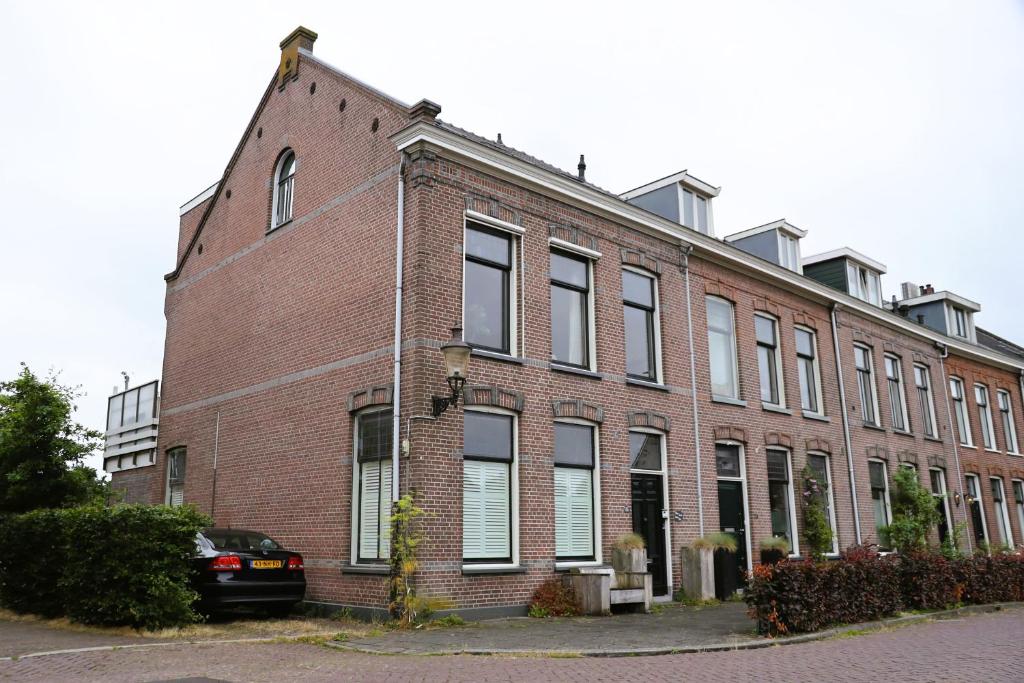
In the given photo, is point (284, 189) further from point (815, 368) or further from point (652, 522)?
point (815, 368)

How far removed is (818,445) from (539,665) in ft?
44.8

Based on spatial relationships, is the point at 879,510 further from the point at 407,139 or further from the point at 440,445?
the point at 407,139

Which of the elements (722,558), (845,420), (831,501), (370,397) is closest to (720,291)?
(845,420)

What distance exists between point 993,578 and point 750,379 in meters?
6.02

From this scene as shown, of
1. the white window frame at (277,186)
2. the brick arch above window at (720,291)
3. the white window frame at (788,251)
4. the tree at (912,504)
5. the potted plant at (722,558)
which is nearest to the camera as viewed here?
the potted plant at (722,558)

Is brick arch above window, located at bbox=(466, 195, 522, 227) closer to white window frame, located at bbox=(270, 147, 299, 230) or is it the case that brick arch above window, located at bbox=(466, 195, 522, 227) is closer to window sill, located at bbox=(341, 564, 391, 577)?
white window frame, located at bbox=(270, 147, 299, 230)

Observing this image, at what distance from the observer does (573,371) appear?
48.7 feet

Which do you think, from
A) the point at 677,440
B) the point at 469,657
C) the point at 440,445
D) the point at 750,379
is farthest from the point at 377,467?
the point at 750,379

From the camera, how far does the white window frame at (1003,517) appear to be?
91.7 ft

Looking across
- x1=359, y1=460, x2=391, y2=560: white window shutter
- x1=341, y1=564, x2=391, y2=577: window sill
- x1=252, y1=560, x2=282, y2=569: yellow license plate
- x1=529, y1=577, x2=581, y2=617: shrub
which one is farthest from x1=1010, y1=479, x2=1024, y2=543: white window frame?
x1=252, y1=560, x2=282, y2=569: yellow license plate

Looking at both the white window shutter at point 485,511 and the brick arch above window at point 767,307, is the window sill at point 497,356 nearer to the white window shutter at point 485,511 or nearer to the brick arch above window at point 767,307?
the white window shutter at point 485,511

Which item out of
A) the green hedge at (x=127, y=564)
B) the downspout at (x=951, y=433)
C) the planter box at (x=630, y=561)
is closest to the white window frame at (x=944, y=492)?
the downspout at (x=951, y=433)

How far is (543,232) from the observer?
15.1 m

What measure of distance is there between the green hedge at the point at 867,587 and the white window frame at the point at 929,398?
993 cm
